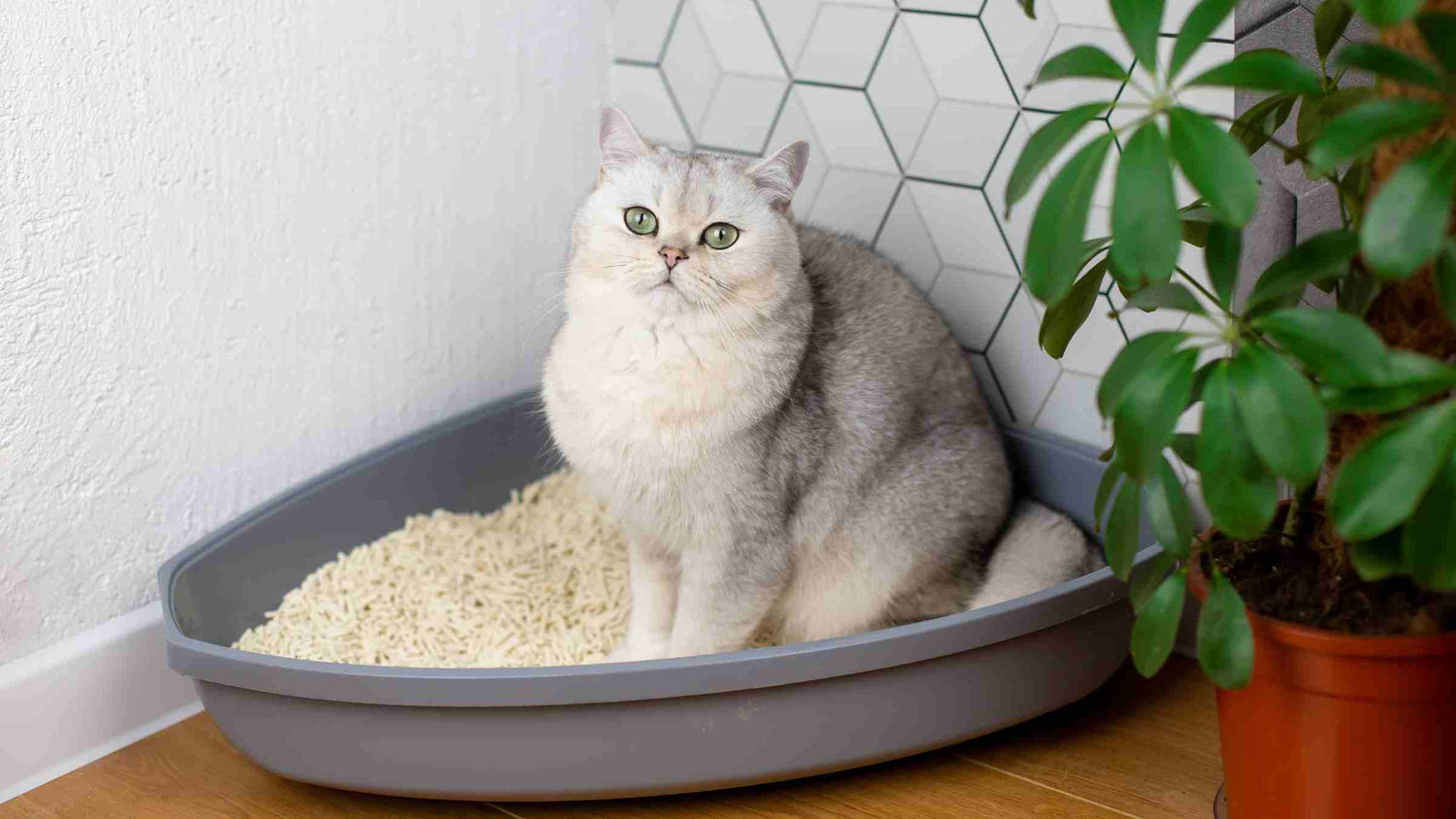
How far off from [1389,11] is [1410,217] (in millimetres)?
137

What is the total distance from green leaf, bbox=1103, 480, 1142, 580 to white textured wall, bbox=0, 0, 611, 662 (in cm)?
128

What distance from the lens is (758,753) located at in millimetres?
1376

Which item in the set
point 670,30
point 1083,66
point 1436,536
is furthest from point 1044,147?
point 670,30

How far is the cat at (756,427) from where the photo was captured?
4.91 feet

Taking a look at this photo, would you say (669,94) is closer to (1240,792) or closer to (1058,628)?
(1058,628)

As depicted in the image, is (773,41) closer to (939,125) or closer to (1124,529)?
(939,125)

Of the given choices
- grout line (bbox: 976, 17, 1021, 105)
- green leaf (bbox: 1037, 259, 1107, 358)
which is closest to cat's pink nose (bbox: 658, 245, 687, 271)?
green leaf (bbox: 1037, 259, 1107, 358)

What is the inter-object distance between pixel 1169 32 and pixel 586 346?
0.90 meters

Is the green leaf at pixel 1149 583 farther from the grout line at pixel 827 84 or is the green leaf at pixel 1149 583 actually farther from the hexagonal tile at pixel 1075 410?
the grout line at pixel 827 84

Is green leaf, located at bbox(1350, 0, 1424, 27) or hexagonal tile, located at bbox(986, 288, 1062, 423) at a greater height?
green leaf, located at bbox(1350, 0, 1424, 27)

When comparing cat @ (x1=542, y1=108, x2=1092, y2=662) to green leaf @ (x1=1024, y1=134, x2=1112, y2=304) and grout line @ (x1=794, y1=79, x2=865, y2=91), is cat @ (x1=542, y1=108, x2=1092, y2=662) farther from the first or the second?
green leaf @ (x1=1024, y1=134, x2=1112, y2=304)

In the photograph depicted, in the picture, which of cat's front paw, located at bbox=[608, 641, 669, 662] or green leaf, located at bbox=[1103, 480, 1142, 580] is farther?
cat's front paw, located at bbox=[608, 641, 669, 662]

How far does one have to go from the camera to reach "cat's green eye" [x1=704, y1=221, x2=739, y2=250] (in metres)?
1.51

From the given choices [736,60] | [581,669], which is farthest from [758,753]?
[736,60]
